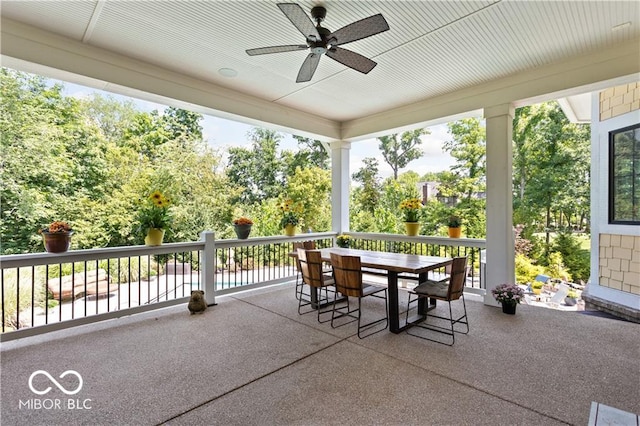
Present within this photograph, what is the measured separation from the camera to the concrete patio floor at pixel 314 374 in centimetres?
203

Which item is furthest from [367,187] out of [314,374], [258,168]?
[314,374]

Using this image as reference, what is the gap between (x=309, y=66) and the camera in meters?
3.24

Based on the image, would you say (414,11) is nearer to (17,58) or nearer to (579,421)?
(579,421)

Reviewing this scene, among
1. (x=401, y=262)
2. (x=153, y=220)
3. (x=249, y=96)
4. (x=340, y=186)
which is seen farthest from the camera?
(x=340, y=186)

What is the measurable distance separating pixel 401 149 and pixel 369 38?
34.0 ft

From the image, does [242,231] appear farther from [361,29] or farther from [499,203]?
[499,203]

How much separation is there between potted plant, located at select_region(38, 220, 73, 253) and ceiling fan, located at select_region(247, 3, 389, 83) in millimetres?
2821

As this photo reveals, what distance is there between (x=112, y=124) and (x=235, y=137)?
3912mm

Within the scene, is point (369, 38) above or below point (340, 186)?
above

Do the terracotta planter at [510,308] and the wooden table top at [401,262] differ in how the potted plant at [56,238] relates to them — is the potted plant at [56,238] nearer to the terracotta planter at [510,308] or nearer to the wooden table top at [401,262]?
the wooden table top at [401,262]

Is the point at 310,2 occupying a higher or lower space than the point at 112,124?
lower

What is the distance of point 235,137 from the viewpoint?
11.7 meters

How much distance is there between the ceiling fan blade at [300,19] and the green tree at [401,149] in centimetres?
1073

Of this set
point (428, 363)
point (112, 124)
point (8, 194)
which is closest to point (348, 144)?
point (428, 363)
